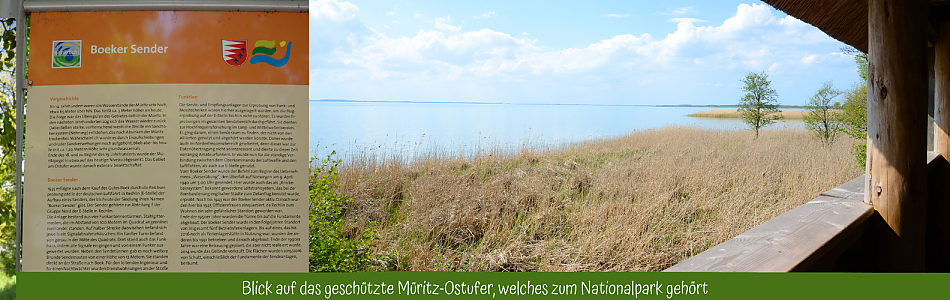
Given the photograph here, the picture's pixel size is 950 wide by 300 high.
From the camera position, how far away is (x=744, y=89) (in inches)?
615

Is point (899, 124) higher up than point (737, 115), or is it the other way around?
point (737, 115)

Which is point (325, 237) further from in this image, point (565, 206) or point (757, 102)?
point (757, 102)

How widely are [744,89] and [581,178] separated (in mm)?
12333

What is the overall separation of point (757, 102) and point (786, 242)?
644 inches

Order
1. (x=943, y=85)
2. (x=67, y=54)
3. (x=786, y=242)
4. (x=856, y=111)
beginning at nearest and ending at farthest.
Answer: (x=786, y=242) < (x=67, y=54) < (x=943, y=85) < (x=856, y=111)

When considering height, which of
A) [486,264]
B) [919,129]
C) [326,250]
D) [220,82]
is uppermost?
[220,82]

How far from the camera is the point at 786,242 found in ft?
4.25

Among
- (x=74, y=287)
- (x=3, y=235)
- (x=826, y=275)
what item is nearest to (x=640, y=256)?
(x=826, y=275)

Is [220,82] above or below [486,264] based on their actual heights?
above

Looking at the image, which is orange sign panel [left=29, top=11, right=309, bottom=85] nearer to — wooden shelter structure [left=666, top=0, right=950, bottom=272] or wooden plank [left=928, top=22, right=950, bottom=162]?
wooden shelter structure [left=666, top=0, right=950, bottom=272]

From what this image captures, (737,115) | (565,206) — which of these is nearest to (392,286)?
(565,206)

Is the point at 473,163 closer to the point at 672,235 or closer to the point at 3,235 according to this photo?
the point at 672,235

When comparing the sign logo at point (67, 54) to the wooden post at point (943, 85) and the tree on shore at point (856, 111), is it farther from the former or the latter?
the tree on shore at point (856, 111)

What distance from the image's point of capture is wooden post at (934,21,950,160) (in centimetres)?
264
